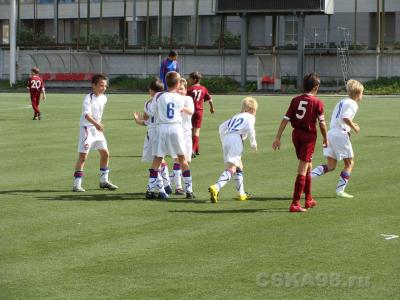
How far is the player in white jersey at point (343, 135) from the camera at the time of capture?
1434 cm

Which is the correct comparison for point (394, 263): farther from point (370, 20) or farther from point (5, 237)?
point (370, 20)

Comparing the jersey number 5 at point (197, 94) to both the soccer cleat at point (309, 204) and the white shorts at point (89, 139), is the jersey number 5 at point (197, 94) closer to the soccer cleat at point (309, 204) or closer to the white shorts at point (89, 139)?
the white shorts at point (89, 139)

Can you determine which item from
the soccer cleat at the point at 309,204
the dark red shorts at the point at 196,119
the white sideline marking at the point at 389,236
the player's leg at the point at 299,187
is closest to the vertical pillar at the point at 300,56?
the dark red shorts at the point at 196,119

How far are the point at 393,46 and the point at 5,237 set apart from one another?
59738 mm

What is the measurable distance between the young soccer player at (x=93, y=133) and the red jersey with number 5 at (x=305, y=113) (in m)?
3.28

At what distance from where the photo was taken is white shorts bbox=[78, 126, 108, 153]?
594 inches

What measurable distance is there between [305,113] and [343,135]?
1776 mm

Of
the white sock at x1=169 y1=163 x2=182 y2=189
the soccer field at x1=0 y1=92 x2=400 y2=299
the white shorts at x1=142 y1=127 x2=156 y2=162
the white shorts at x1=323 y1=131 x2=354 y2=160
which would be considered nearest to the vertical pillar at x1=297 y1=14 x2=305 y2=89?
the soccer field at x1=0 y1=92 x2=400 y2=299

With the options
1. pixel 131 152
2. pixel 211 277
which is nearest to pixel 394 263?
pixel 211 277

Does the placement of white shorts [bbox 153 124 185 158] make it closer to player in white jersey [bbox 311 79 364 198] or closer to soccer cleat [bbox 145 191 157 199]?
soccer cleat [bbox 145 191 157 199]

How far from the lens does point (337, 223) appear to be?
12.0 meters

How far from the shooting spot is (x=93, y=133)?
15219 mm

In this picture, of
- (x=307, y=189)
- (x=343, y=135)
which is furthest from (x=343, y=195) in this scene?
(x=307, y=189)

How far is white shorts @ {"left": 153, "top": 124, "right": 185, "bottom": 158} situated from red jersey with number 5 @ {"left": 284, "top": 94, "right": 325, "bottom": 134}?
1.74 m
